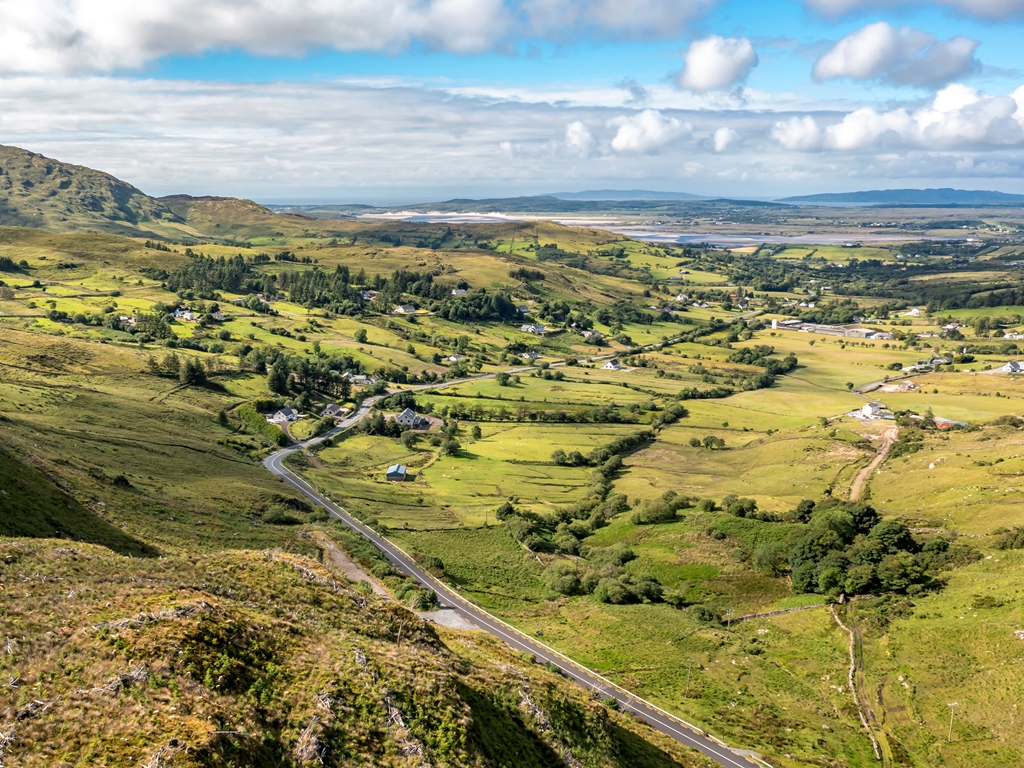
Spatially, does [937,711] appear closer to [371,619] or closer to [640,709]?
[640,709]

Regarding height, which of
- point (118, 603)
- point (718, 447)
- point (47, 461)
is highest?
point (118, 603)

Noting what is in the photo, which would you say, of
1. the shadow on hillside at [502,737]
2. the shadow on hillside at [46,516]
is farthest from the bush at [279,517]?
the shadow on hillside at [502,737]

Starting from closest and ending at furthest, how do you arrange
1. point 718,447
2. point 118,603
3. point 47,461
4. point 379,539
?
point 118,603 < point 47,461 < point 379,539 < point 718,447

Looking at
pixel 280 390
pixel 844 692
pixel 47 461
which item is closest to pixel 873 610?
pixel 844 692

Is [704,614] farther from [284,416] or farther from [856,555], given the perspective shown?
[284,416]

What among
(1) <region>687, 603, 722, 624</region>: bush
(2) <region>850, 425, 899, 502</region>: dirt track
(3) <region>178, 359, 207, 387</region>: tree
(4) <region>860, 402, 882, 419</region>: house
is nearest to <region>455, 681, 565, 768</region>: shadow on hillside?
(1) <region>687, 603, 722, 624</region>: bush
